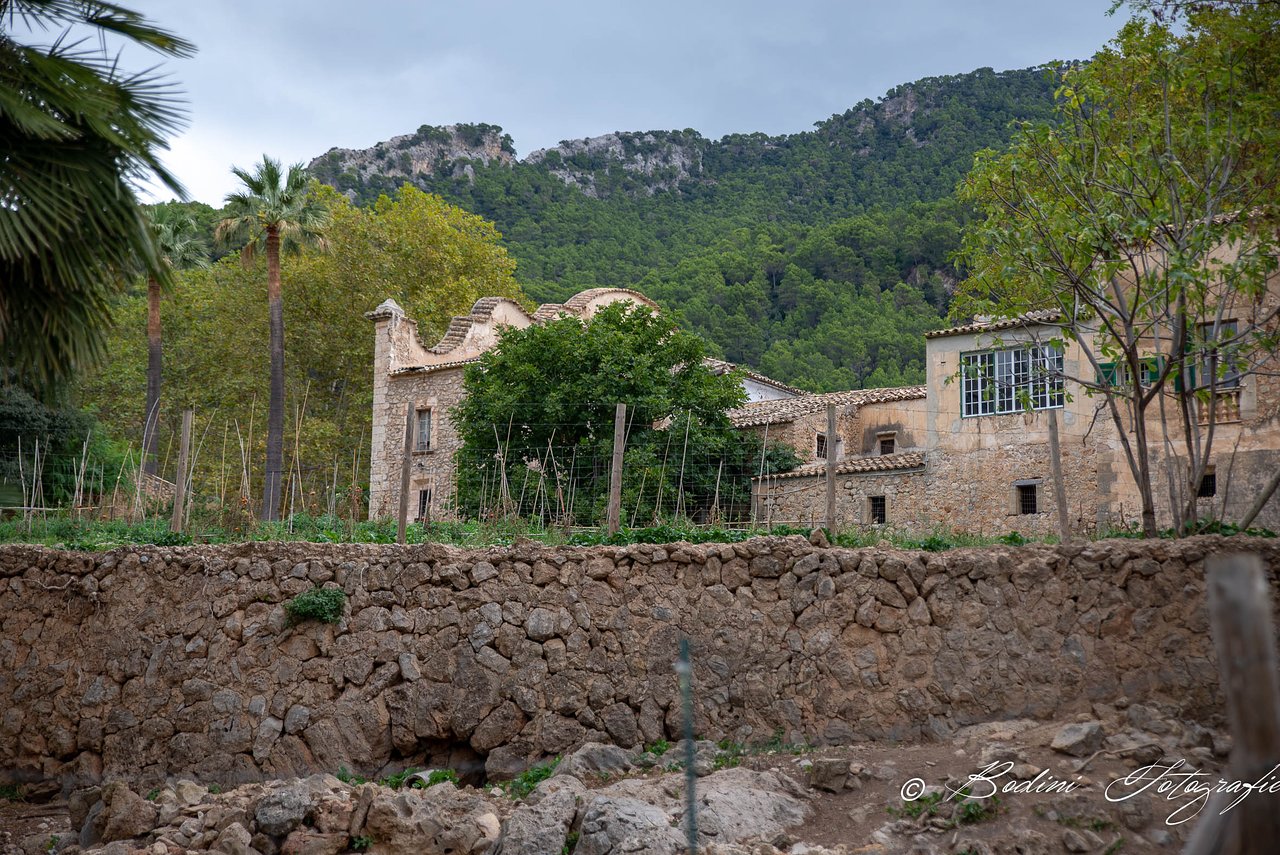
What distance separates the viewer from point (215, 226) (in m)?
27.0

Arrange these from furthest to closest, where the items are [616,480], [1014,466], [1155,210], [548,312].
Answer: [548,312] → [1014,466] → [616,480] → [1155,210]

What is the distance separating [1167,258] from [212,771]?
11.9 m

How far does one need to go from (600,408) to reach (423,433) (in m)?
8.85

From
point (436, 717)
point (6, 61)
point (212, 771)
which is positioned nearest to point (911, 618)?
point (436, 717)

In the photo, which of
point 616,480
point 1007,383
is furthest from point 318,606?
point 1007,383

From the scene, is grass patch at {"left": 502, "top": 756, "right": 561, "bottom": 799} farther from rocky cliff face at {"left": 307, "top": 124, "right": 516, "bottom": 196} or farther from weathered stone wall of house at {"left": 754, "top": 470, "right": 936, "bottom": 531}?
rocky cliff face at {"left": 307, "top": 124, "right": 516, "bottom": 196}

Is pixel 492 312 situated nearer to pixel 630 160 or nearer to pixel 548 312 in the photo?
pixel 548 312

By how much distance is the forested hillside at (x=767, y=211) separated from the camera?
42.6 meters

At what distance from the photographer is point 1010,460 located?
20.9 m

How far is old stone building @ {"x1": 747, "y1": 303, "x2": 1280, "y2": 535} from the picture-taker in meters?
18.0

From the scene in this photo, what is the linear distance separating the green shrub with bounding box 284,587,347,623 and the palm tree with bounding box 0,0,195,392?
4272mm

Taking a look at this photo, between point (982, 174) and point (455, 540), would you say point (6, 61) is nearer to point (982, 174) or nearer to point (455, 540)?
point (455, 540)

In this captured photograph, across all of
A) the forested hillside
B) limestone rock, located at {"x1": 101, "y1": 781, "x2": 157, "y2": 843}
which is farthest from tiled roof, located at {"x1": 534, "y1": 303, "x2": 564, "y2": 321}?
limestone rock, located at {"x1": 101, "y1": 781, "x2": 157, "y2": 843}

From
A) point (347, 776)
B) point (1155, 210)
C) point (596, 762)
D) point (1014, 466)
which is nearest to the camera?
point (596, 762)
